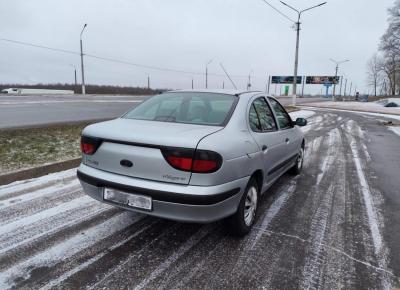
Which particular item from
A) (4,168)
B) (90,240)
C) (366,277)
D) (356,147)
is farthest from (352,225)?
(356,147)

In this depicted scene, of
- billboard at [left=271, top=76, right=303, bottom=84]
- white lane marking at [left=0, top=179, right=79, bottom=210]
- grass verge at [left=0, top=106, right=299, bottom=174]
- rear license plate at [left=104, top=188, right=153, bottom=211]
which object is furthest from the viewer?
billboard at [left=271, top=76, right=303, bottom=84]

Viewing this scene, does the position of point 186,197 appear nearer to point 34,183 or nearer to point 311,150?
point 34,183

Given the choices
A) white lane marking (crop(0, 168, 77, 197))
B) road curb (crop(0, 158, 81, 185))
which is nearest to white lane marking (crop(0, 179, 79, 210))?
white lane marking (crop(0, 168, 77, 197))

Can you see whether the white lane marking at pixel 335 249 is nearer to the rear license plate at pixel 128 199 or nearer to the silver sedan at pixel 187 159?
the silver sedan at pixel 187 159

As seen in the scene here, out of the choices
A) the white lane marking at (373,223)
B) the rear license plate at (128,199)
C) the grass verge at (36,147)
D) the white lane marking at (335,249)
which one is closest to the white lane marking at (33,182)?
the grass verge at (36,147)

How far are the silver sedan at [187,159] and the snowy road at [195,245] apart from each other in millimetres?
422

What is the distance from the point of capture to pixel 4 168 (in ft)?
16.8

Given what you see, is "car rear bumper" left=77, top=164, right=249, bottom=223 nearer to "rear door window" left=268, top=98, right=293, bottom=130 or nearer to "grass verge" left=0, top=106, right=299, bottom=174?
"rear door window" left=268, top=98, right=293, bottom=130

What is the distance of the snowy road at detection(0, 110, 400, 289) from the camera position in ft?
8.62

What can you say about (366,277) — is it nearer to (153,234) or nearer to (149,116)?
(153,234)

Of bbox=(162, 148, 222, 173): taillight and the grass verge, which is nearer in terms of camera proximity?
bbox=(162, 148, 222, 173): taillight

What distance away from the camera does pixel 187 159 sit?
106 inches

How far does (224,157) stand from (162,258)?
1115 mm

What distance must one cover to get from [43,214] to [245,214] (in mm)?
2392
